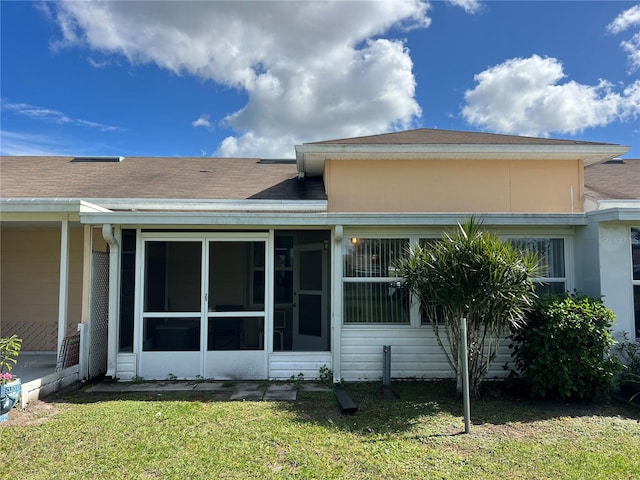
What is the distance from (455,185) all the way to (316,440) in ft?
19.6

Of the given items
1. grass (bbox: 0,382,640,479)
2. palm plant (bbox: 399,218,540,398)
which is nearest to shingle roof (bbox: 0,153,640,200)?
palm plant (bbox: 399,218,540,398)

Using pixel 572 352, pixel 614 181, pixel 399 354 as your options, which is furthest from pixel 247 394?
pixel 614 181

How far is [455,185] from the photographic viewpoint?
26.8ft

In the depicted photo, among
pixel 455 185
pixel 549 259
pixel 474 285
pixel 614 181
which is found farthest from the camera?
pixel 614 181

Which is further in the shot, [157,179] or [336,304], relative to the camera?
[157,179]

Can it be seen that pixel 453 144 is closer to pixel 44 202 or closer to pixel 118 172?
pixel 44 202

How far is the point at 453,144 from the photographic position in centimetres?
788

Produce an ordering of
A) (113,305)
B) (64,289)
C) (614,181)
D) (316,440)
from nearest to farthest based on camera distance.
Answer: (316,440) < (64,289) < (113,305) < (614,181)

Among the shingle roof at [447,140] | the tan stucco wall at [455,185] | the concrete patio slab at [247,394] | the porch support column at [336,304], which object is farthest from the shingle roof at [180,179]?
the concrete patio slab at [247,394]

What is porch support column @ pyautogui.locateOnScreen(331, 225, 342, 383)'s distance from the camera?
648cm

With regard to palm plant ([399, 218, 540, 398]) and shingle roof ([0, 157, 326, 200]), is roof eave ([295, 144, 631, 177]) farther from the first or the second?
palm plant ([399, 218, 540, 398])

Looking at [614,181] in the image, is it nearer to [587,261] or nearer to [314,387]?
[587,261]

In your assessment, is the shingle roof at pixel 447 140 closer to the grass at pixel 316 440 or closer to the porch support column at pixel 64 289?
the porch support column at pixel 64 289

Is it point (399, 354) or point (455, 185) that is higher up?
point (455, 185)
